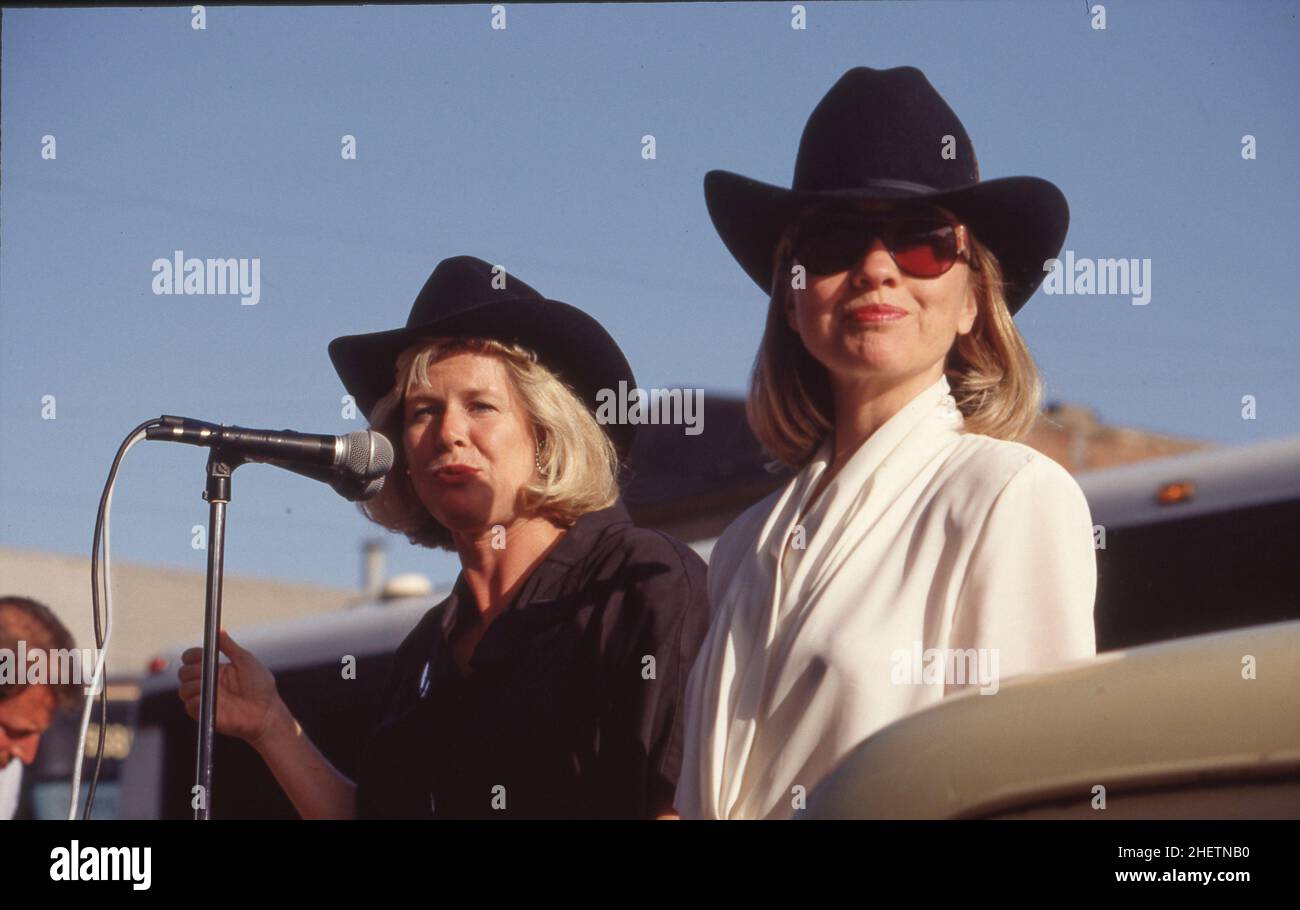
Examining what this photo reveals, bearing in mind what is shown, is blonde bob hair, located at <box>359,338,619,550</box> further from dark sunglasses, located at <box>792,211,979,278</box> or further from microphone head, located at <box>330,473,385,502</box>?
dark sunglasses, located at <box>792,211,979,278</box>

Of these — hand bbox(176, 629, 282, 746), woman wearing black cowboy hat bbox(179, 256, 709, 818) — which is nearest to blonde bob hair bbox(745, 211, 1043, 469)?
woman wearing black cowboy hat bbox(179, 256, 709, 818)

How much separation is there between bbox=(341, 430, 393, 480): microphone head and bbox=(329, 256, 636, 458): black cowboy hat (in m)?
0.53

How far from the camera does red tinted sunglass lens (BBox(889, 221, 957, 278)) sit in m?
2.75

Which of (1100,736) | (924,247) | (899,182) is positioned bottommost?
(1100,736)

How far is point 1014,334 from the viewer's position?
2.73m

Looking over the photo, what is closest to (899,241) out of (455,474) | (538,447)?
(538,447)

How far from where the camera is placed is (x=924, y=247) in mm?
2762

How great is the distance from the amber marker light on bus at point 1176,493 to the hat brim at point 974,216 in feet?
4.40

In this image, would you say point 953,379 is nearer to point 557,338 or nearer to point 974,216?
point 974,216

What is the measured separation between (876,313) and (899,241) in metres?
0.13

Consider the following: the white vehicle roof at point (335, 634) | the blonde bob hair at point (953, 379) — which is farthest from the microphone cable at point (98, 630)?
the blonde bob hair at point (953, 379)

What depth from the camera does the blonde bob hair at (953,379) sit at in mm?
2684

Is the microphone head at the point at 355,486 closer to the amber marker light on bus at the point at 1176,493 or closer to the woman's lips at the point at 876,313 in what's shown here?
the woman's lips at the point at 876,313
